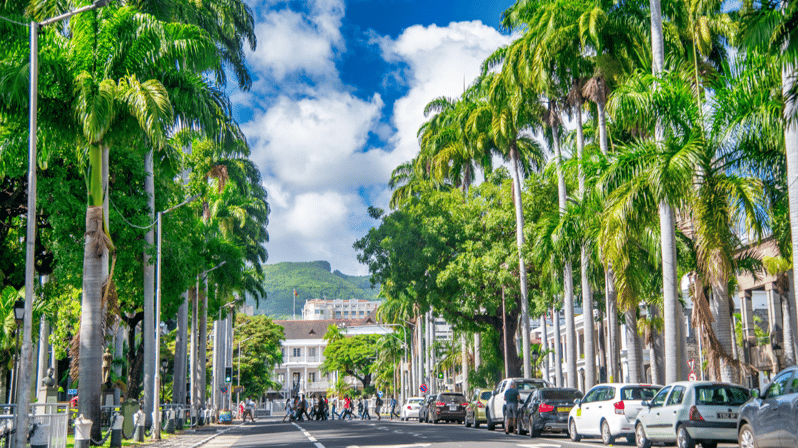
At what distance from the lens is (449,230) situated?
4441 centimetres

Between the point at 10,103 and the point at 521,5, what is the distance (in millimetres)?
20588

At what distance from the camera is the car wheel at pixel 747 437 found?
45.6 feet

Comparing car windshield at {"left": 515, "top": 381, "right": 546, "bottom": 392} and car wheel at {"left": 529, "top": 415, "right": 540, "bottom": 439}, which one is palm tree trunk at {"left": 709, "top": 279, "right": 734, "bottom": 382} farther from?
car wheel at {"left": 529, "top": 415, "right": 540, "bottom": 439}

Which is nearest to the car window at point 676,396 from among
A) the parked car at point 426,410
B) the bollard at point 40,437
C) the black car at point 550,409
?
the black car at point 550,409

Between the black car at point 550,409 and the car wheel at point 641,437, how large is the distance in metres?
5.52

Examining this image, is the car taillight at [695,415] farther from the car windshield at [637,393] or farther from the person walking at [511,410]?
the person walking at [511,410]

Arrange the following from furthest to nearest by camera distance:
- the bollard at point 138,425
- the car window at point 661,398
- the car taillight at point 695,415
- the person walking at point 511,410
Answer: the person walking at point 511,410, the bollard at point 138,425, the car window at point 661,398, the car taillight at point 695,415

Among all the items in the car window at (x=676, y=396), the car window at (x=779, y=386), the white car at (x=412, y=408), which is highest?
the car window at (x=779, y=386)

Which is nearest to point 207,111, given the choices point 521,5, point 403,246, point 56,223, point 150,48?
point 150,48

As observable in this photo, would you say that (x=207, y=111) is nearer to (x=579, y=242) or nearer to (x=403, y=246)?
(x=579, y=242)

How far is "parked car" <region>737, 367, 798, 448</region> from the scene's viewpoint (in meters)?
12.6

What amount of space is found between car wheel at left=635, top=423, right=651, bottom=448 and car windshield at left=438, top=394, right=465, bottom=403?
2117 cm

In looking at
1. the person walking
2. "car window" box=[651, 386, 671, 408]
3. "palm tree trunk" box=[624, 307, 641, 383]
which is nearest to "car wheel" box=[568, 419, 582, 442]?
"car window" box=[651, 386, 671, 408]

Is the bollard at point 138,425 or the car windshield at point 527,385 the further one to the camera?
the car windshield at point 527,385
